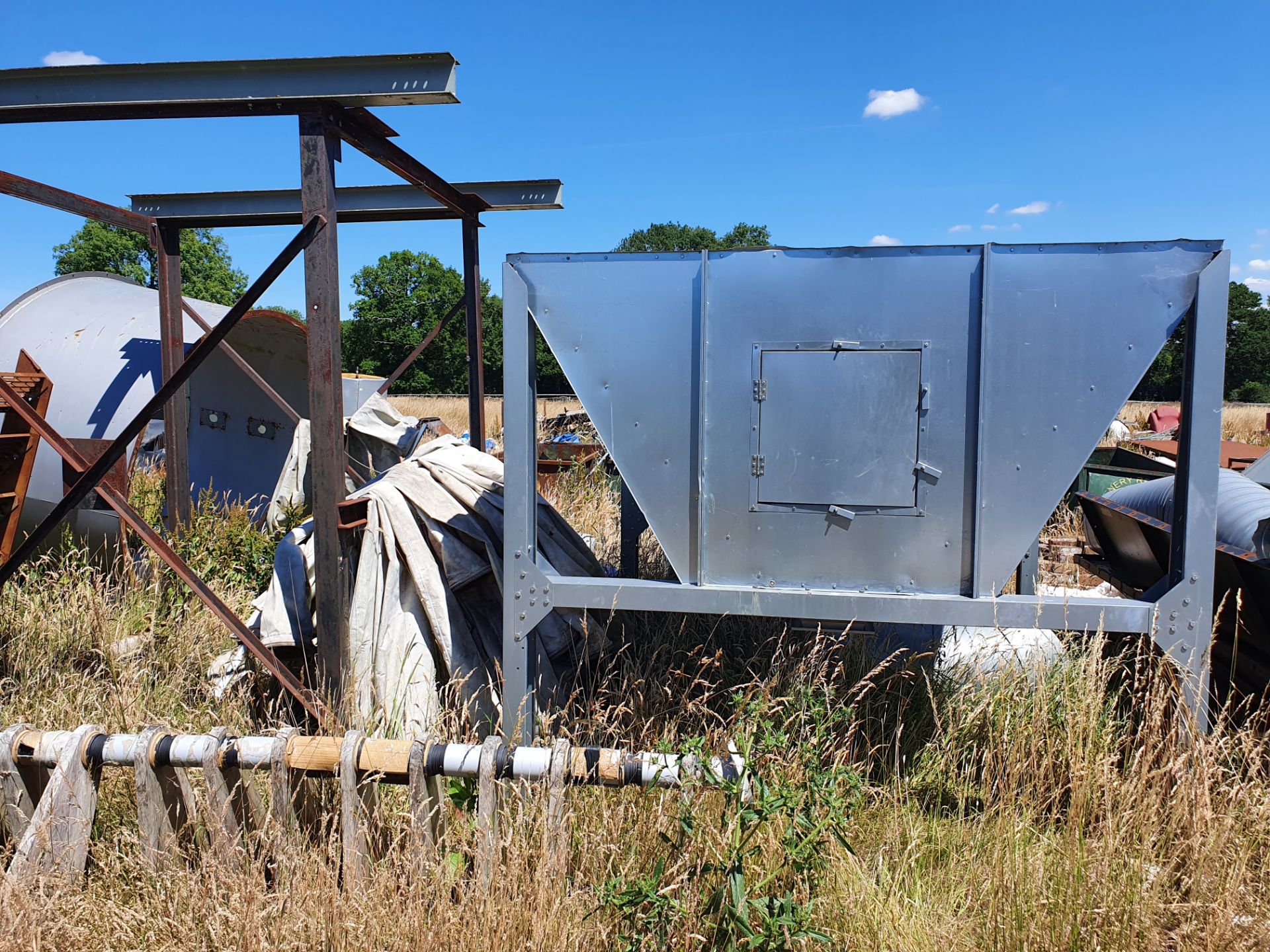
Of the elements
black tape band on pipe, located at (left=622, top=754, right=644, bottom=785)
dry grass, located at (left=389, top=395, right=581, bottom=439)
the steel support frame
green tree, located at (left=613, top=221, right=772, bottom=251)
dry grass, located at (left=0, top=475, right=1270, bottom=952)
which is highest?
green tree, located at (left=613, top=221, right=772, bottom=251)

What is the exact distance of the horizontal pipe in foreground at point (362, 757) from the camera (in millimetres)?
2824

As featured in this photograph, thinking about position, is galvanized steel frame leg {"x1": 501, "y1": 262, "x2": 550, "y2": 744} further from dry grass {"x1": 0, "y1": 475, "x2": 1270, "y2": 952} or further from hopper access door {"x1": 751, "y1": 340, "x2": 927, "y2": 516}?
hopper access door {"x1": 751, "y1": 340, "x2": 927, "y2": 516}

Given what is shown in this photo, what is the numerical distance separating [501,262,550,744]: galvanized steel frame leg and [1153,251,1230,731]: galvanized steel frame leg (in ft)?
8.76

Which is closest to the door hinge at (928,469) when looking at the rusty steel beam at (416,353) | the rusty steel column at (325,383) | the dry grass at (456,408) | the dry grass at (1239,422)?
the rusty steel column at (325,383)

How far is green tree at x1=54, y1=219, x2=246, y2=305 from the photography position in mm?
46219

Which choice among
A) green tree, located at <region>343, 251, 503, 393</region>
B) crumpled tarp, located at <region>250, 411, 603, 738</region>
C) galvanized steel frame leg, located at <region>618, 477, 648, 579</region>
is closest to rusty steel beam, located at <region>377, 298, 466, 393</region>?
crumpled tarp, located at <region>250, 411, 603, 738</region>

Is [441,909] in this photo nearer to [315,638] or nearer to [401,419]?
[315,638]

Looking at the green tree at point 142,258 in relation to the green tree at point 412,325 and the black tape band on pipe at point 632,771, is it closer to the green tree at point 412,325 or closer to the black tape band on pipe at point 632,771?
the green tree at point 412,325

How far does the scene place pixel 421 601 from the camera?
4207mm

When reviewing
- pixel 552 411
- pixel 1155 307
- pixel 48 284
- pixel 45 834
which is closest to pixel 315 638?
pixel 45 834

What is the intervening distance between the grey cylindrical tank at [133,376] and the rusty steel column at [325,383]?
158 inches

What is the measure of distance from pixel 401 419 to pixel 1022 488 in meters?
5.68

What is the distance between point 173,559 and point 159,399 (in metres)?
0.78

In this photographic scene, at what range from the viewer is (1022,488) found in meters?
3.38
